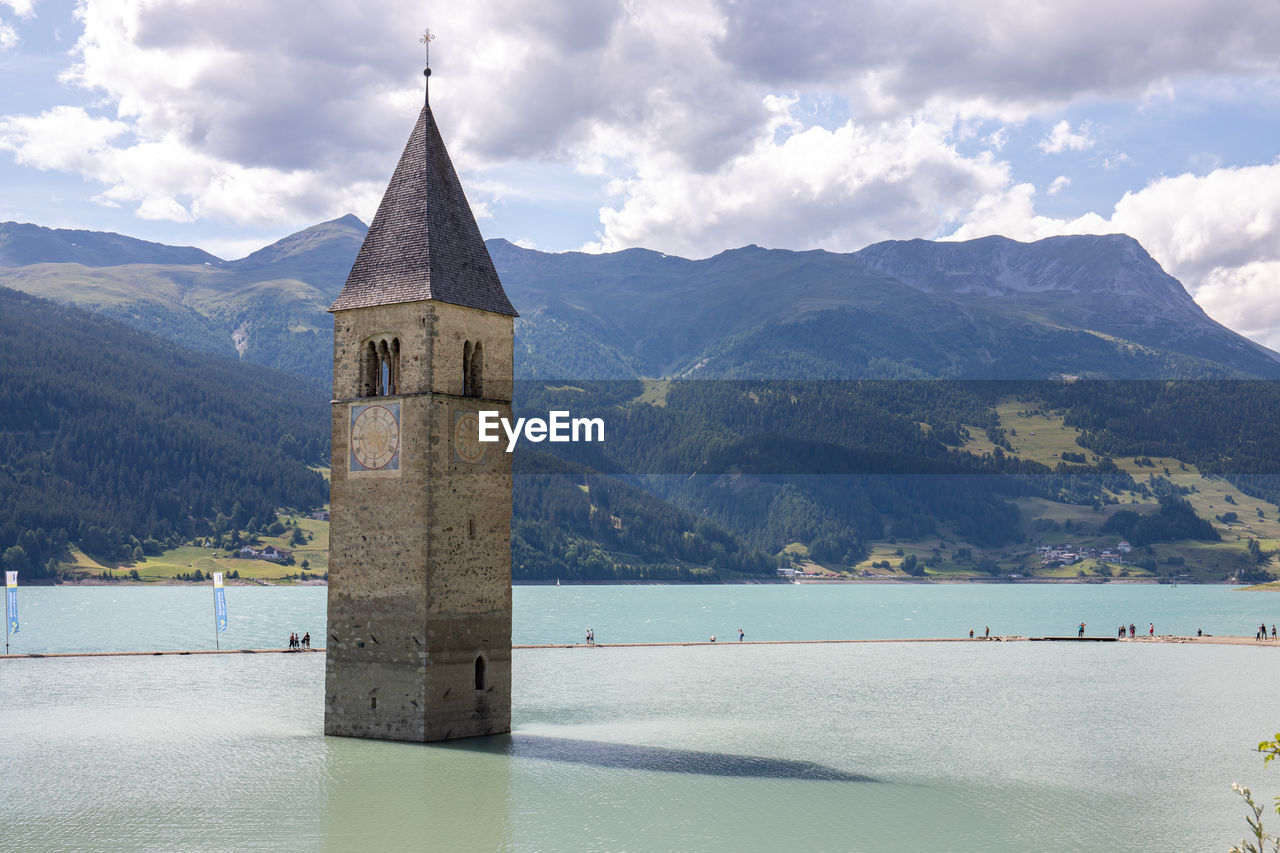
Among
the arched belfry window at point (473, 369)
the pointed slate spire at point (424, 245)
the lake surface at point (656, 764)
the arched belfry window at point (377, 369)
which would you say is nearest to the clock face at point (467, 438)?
the arched belfry window at point (473, 369)

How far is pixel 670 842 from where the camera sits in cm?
3434

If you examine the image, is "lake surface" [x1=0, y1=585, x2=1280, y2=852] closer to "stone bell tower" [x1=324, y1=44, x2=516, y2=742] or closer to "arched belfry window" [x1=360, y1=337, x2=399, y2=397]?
"stone bell tower" [x1=324, y1=44, x2=516, y2=742]

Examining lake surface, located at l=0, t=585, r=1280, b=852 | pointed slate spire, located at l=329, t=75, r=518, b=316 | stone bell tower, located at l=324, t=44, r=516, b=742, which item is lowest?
lake surface, located at l=0, t=585, r=1280, b=852

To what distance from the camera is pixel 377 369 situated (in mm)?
48688

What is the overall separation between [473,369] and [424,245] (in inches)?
196

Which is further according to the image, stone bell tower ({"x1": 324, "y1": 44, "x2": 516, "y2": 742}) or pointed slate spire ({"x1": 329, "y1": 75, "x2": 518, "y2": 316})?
pointed slate spire ({"x1": 329, "y1": 75, "x2": 518, "y2": 316})

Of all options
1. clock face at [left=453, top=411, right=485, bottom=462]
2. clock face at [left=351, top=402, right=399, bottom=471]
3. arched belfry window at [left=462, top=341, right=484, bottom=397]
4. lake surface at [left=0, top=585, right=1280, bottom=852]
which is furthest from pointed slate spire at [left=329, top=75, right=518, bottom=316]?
lake surface at [left=0, top=585, right=1280, bottom=852]

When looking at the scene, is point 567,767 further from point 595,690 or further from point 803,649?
point 803,649

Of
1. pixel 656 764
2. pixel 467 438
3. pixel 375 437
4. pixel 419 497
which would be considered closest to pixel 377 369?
pixel 375 437

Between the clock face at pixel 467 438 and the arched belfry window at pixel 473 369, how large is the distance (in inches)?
46.8

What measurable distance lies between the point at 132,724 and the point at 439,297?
23.8m

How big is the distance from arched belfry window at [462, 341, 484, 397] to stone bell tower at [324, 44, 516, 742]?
0.05m

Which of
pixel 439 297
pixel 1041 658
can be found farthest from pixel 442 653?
pixel 1041 658

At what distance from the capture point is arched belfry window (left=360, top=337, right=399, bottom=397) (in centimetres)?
4819
